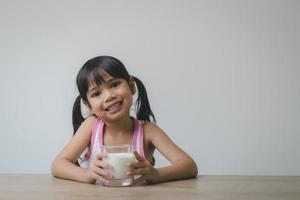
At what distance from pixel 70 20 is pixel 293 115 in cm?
125

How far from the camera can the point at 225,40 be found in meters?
2.09

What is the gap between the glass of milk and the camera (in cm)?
92

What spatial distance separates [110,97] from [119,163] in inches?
12.4

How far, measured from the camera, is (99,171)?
93cm

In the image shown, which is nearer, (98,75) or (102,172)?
(102,172)

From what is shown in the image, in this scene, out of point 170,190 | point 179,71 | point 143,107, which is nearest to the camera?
point 170,190

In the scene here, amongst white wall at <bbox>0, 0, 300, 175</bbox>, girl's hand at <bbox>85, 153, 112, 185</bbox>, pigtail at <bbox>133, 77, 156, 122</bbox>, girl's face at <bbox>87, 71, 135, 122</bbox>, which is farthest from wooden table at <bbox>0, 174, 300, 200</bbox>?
white wall at <bbox>0, 0, 300, 175</bbox>

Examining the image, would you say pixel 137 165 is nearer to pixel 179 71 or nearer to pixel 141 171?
pixel 141 171

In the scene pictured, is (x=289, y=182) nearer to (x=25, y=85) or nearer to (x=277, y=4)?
(x=277, y=4)

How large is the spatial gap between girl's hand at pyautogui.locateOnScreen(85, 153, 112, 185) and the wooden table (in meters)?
0.02

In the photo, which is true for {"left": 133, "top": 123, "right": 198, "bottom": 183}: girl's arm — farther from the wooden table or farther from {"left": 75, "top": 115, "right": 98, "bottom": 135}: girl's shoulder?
{"left": 75, "top": 115, "right": 98, "bottom": 135}: girl's shoulder

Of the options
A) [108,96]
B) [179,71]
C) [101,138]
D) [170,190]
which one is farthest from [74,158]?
[179,71]

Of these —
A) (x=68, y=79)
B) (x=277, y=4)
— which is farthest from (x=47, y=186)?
(x=277, y=4)

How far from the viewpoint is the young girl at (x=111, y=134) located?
0.96m
